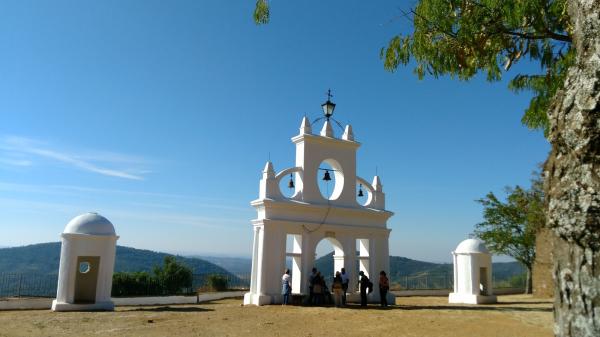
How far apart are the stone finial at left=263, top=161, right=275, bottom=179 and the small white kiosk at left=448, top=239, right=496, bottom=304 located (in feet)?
33.0

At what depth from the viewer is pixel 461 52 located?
8.52 m

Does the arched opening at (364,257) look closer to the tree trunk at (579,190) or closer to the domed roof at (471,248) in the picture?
the domed roof at (471,248)

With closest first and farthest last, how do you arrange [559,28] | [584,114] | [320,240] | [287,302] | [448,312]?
[584,114], [559,28], [448,312], [287,302], [320,240]

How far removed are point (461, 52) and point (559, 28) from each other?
1634mm

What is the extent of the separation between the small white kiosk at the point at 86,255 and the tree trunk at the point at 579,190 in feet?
52.2

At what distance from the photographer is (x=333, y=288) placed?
55.7ft

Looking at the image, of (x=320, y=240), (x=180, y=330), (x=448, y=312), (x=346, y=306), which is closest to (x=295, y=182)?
(x=320, y=240)

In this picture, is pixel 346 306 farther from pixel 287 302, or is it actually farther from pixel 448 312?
pixel 448 312

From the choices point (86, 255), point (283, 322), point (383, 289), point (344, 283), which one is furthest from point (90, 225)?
point (383, 289)

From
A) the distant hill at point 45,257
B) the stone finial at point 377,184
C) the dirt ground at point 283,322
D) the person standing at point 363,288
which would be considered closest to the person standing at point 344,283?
the person standing at point 363,288

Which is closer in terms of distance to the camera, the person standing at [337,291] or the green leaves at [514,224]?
the person standing at [337,291]

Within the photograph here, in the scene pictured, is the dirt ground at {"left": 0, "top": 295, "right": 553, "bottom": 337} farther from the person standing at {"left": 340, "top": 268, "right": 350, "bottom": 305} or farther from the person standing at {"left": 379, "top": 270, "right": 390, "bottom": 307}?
the person standing at {"left": 379, "top": 270, "right": 390, "bottom": 307}

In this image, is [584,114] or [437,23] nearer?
[584,114]

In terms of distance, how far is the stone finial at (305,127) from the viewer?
19.0m
